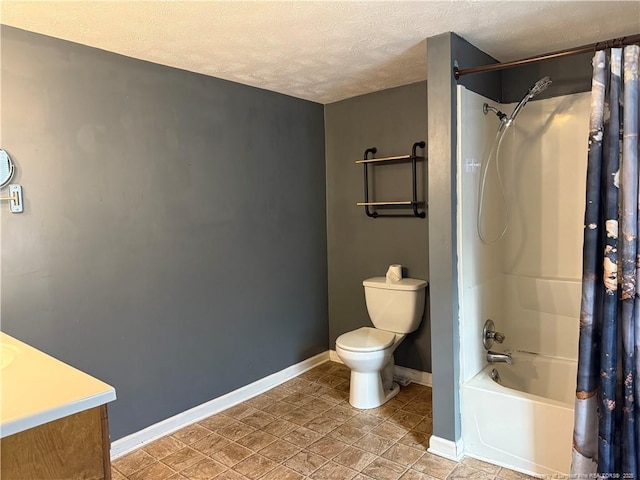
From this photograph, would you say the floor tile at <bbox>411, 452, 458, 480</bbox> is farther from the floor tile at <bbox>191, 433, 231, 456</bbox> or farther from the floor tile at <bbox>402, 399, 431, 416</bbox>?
the floor tile at <bbox>191, 433, 231, 456</bbox>

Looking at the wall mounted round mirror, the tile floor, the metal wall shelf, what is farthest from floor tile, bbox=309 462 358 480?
the wall mounted round mirror

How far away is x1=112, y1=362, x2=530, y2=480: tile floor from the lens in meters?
2.28

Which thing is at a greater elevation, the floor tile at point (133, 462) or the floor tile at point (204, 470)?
the floor tile at point (133, 462)

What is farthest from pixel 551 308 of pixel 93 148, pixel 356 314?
pixel 93 148

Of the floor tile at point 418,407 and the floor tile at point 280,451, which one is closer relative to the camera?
the floor tile at point 280,451

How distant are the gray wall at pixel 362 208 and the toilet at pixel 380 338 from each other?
21 centimetres

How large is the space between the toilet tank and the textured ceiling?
56.6 inches

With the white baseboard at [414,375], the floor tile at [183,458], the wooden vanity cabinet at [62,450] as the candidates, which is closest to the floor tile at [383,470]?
the floor tile at [183,458]

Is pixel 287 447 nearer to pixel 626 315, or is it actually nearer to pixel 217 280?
pixel 217 280

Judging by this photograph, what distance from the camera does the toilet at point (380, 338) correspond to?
291 cm

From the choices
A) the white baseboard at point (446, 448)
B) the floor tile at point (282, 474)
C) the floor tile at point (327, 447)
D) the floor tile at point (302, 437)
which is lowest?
the floor tile at point (282, 474)

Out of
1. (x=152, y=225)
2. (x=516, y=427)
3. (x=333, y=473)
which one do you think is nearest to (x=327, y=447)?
(x=333, y=473)

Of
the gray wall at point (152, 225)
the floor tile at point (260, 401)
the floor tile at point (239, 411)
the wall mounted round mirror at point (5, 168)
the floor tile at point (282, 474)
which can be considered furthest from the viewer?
the floor tile at point (260, 401)

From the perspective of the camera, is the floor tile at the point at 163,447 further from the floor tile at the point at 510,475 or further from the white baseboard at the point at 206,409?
the floor tile at the point at 510,475
